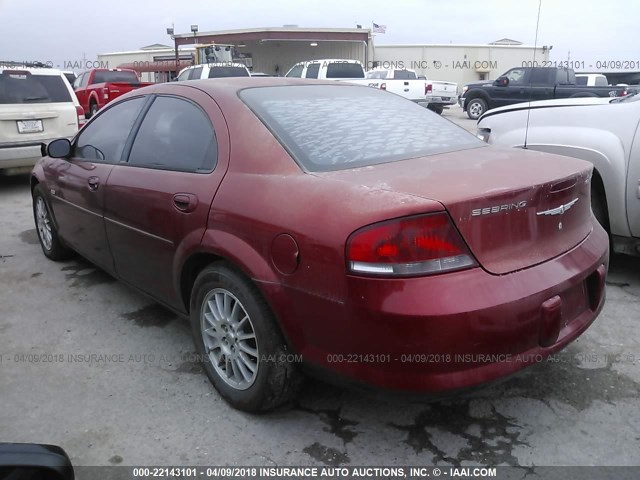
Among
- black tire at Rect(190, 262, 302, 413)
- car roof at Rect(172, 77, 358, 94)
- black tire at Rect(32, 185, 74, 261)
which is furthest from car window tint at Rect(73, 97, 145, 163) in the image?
black tire at Rect(190, 262, 302, 413)

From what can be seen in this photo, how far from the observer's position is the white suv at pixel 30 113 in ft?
24.4

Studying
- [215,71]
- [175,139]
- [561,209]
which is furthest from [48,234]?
[215,71]

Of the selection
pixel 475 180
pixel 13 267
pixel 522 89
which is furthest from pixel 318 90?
pixel 522 89

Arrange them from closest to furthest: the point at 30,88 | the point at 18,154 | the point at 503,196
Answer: the point at 503,196 < the point at 18,154 < the point at 30,88

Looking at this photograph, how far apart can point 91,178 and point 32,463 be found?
8.61 ft

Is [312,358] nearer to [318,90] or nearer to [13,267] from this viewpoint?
[318,90]

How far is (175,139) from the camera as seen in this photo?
3092 mm

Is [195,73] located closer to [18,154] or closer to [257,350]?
[18,154]

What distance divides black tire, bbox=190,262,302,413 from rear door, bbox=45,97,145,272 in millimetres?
1278

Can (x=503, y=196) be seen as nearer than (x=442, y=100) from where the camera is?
Yes

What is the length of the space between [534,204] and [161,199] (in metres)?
1.85

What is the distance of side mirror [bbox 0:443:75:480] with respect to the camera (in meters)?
1.35

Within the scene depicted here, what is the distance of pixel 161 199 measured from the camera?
296 centimetres

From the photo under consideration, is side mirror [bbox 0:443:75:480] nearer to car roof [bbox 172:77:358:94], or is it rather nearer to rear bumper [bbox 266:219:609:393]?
rear bumper [bbox 266:219:609:393]
